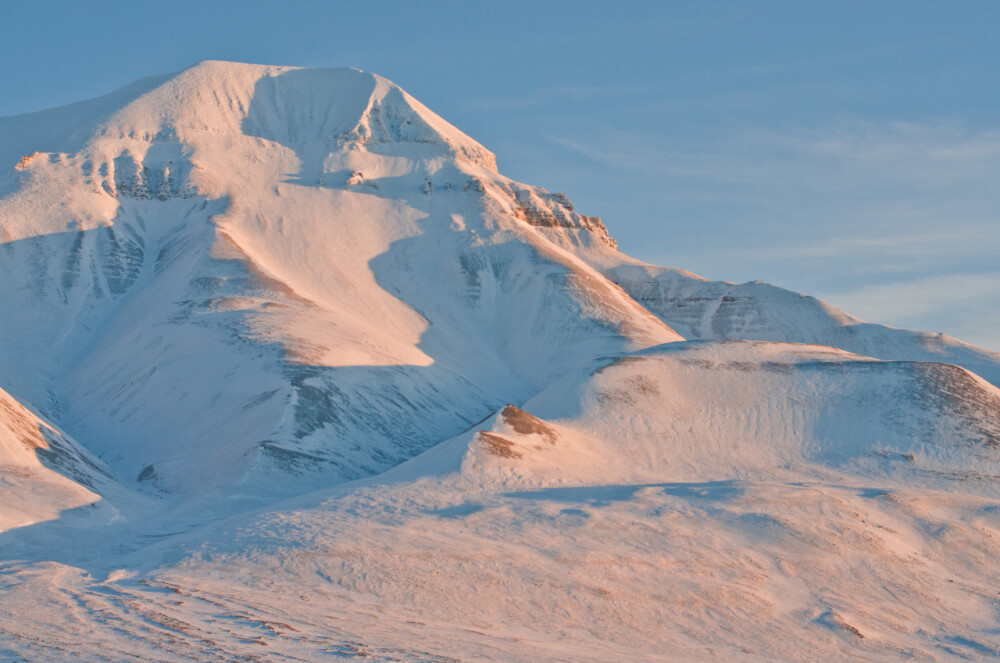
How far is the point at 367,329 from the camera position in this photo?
9806 cm

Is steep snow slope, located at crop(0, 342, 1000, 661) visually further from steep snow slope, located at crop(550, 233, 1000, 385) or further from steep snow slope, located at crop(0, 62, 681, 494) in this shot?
steep snow slope, located at crop(550, 233, 1000, 385)

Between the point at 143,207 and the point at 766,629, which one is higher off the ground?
the point at 143,207

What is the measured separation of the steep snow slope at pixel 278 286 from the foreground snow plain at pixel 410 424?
0.43 metres

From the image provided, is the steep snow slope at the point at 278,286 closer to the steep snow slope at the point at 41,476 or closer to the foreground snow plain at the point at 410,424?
the foreground snow plain at the point at 410,424

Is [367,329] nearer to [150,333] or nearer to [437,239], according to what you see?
[150,333]

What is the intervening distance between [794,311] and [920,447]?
69032 millimetres

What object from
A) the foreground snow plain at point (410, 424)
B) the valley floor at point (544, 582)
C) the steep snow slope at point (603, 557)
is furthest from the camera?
the foreground snow plain at point (410, 424)

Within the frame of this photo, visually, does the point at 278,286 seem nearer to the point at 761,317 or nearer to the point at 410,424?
the point at 410,424

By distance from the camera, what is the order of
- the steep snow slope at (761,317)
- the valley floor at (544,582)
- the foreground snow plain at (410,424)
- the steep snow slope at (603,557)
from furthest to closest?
1. the steep snow slope at (761,317)
2. the foreground snow plain at (410,424)
3. the steep snow slope at (603,557)
4. the valley floor at (544,582)

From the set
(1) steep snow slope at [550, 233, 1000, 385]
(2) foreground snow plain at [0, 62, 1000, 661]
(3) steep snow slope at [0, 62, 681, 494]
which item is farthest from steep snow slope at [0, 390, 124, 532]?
(1) steep snow slope at [550, 233, 1000, 385]

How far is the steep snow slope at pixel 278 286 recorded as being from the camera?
74438 millimetres

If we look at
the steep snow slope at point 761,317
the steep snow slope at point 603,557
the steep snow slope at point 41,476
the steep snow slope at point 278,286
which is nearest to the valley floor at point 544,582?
the steep snow slope at point 603,557

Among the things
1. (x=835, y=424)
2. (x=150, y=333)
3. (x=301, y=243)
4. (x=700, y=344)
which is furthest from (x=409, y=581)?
(x=301, y=243)

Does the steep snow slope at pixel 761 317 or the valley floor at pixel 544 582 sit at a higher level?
the steep snow slope at pixel 761 317
